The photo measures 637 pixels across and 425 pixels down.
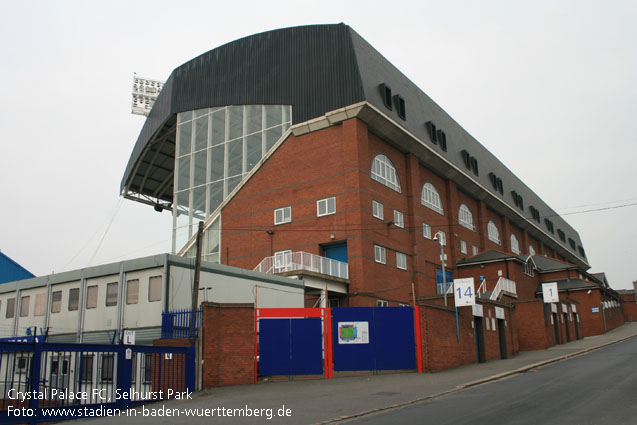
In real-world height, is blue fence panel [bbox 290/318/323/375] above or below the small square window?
below

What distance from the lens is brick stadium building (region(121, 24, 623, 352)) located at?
35.4 metres

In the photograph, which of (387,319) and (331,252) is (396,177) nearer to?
(331,252)

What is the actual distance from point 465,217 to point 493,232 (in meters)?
8.46

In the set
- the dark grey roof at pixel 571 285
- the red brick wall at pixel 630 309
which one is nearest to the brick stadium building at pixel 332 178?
the dark grey roof at pixel 571 285

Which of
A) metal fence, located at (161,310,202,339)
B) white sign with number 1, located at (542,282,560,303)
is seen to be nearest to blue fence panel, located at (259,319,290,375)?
metal fence, located at (161,310,202,339)

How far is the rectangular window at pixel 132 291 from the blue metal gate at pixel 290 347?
26.3 feet

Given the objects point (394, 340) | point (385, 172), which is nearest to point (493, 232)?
point (385, 172)

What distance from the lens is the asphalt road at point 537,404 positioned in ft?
35.3

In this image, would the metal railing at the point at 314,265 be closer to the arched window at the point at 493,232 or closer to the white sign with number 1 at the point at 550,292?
the white sign with number 1 at the point at 550,292

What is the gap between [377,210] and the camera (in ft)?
121

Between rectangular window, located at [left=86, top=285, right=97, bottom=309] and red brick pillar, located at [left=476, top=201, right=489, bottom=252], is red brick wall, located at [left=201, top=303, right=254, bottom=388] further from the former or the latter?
red brick pillar, located at [left=476, top=201, right=489, bottom=252]

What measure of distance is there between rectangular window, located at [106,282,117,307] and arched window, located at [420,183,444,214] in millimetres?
23772

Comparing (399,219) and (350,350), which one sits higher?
(399,219)

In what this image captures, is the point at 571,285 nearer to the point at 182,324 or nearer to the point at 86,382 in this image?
the point at 182,324
